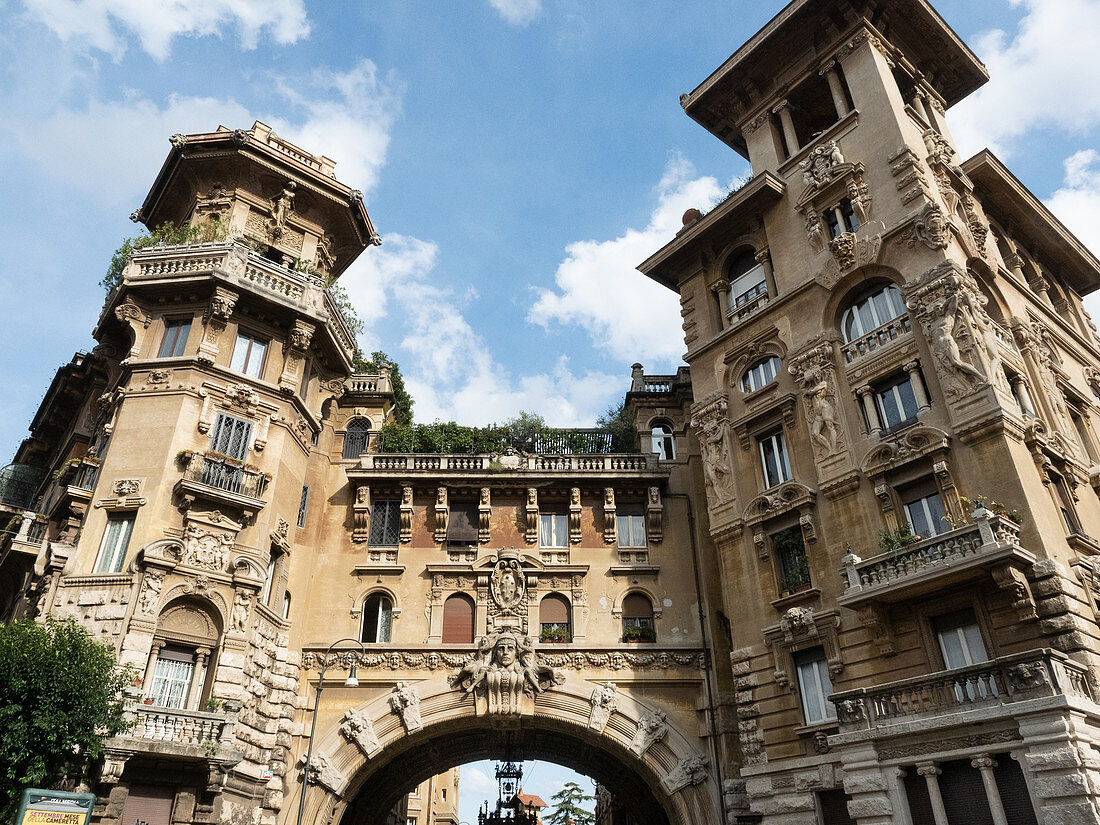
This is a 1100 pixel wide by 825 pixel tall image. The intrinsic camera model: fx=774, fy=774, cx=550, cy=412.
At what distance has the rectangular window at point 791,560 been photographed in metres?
21.7

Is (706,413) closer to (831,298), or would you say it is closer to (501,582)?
(831,298)

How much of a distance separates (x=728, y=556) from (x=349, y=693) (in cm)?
1290

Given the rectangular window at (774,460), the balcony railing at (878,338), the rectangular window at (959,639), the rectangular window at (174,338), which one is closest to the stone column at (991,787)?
the rectangular window at (959,639)

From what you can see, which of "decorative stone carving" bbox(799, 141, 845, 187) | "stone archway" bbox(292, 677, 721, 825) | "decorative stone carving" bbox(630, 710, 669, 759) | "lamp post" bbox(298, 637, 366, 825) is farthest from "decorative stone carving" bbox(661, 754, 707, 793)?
"decorative stone carving" bbox(799, 141, 845, 187)

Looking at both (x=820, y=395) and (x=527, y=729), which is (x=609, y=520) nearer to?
(x=527, y=729)

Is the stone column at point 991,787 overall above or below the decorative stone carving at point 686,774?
below

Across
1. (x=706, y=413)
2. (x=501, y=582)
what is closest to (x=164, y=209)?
(x=501, y=582)

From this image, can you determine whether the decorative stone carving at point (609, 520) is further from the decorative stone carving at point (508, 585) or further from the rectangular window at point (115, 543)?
the rectangular window at point (115, 543)

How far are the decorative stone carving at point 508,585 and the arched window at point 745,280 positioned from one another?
12.0 metres

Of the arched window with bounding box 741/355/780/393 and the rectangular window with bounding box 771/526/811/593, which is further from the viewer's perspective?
the arched window with bounding box 741/355/780/393

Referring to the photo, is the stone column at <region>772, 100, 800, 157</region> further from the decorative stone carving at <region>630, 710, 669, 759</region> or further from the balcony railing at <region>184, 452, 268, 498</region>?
the balcony railing at <region>184, 452, 268, 498</region>

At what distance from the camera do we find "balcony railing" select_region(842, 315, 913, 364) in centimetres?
2116

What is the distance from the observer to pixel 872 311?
2258cm

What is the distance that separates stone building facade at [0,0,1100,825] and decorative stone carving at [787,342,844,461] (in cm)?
13
